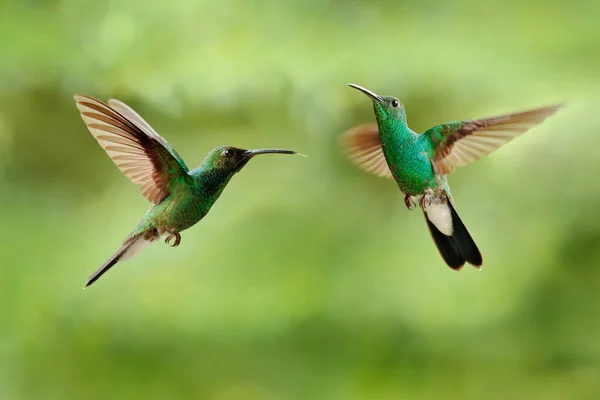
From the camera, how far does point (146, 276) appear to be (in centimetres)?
196

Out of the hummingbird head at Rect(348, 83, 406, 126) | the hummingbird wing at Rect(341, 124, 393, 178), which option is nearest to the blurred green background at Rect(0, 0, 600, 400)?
the hummingbird wing at Rect(341, 124, 393, 178)

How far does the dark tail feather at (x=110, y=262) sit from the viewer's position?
0.34 metres

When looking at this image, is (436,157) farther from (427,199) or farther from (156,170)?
(156,170)

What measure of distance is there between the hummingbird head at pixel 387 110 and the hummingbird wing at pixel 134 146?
0.12 metres

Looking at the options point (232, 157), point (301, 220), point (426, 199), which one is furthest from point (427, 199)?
point (301, 220)

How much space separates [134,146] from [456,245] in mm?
222

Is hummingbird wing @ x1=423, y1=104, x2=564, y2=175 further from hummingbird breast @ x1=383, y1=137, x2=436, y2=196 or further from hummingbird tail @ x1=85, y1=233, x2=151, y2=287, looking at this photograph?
hummingbird tail @ x1=85, y1=233, x2=151, y2=287

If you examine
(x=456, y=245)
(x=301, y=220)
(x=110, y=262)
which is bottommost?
(x=110, y=262)

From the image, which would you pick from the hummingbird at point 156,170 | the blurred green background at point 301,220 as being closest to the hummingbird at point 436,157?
the hummingbird at point 156,170

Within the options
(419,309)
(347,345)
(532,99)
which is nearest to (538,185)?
(532,99)

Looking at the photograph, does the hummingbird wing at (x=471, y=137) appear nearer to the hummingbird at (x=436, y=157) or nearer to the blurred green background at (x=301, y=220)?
the hummingbird at (x=436, y=157)

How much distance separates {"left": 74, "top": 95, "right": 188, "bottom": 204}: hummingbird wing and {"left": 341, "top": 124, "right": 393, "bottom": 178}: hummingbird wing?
123 millimetres

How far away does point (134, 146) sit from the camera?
0.41 m

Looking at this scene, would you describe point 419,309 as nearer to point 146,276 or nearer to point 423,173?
point 146,276
